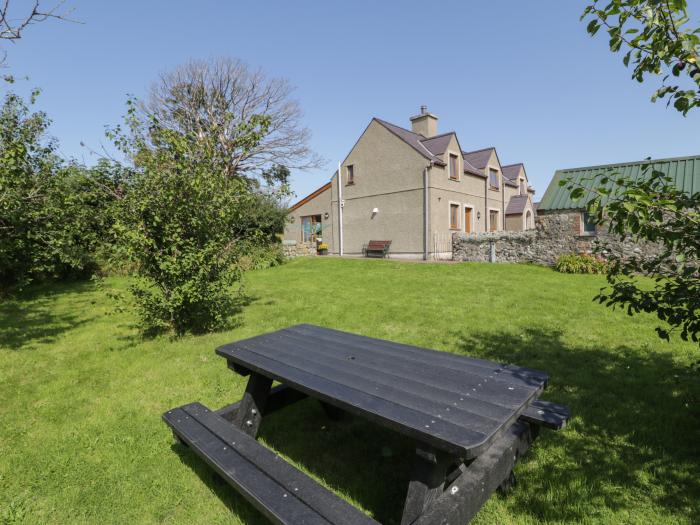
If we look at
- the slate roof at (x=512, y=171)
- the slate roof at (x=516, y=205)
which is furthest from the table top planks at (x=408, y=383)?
the slate roof at (x=512, y=171)

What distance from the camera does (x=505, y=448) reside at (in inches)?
94.3

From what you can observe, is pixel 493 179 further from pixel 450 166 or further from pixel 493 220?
pixel 450 166

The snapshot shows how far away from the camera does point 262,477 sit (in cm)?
215

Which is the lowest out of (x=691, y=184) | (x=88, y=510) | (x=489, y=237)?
(x=88, y=510)

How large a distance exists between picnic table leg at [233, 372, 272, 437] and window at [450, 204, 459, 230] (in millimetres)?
20462

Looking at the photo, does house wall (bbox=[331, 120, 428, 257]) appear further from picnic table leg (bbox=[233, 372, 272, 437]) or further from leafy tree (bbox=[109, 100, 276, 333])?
picnic table leg (bbox=[233, 372, 272, 437])

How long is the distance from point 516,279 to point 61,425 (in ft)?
39.8

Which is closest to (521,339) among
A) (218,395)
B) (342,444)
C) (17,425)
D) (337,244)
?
(342,444)

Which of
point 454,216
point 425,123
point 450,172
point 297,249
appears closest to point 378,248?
point 454,216

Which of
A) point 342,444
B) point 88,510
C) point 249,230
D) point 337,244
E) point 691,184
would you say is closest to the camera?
point 88,510

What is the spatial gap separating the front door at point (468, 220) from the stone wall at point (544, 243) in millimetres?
4174

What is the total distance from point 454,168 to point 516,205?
939cm

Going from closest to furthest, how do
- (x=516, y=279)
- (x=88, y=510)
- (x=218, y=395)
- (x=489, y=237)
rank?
(x=88, y=510) < (x=218, y=395) < (x=516, y=279) < (x=489, y=237)

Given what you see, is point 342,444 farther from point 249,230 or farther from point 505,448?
point 249,230
